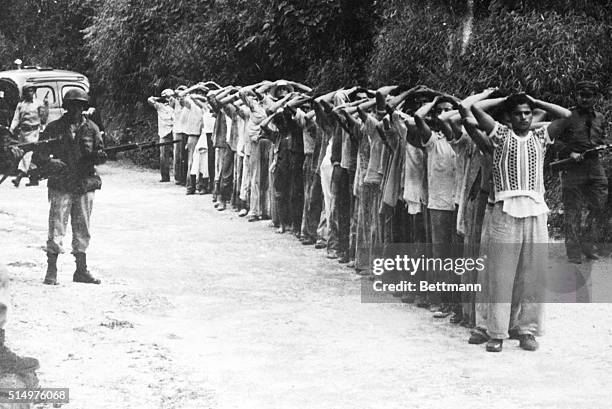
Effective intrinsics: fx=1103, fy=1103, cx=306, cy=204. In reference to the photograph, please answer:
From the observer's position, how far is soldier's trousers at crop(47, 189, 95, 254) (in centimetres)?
1040

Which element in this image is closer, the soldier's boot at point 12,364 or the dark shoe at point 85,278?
the soldier's boot at point 12,364

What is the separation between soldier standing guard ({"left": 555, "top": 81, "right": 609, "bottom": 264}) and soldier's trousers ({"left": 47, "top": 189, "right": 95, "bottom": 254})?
491 cm

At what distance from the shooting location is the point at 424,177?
31.7 feet

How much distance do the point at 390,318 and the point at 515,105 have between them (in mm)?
2281

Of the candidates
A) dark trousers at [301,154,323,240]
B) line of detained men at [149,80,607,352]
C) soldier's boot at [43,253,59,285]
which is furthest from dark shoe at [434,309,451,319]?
dark trousers at [301,154,323,240]

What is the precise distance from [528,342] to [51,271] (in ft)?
15.7

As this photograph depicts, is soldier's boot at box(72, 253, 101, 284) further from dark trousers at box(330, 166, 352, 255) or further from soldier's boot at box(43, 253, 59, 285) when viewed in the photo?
dark trousers at box(330, 166, 352, 255)

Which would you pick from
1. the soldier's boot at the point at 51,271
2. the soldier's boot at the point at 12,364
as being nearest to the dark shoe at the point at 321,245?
the soldier's boot at the point at 51,271

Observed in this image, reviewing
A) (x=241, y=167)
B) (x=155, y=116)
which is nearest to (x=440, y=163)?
(x=241, y=167)

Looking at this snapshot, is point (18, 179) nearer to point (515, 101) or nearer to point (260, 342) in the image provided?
point (260, 342)

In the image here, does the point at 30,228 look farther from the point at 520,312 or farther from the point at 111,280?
the point at 520,312

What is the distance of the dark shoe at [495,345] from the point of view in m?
8.13

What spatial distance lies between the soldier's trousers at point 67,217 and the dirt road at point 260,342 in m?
0.43

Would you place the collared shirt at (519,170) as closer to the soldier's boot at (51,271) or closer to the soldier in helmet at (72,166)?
the soldier in helmet at (72,166)
